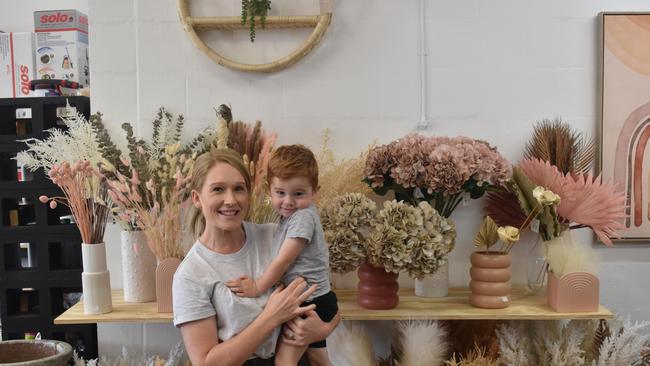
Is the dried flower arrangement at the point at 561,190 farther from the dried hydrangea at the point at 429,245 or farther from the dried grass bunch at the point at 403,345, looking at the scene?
A: the dried grass bunch at the point at 403,345

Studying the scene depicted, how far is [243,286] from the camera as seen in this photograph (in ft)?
4.78

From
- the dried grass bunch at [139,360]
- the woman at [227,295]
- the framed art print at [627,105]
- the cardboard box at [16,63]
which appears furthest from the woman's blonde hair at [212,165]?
the cardboard box at [16,63]

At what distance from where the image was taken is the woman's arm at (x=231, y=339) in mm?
1395

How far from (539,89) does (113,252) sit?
186 cm

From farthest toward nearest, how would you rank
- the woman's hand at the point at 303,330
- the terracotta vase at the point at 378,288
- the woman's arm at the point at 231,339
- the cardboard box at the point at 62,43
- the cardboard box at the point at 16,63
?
the cardboard box at the point at 16,63 → the cardboard box at the point at 62,43 → the terracotta vase at the point at 378,288 → the woman's hand at the point at 303,330 → the woman's arm at the point at 231,339

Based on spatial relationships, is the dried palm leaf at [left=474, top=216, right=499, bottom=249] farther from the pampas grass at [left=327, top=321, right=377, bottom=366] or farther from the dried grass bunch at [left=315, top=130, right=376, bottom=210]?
the pampas grass at [left=327, top=321, right=377, bottom=366]

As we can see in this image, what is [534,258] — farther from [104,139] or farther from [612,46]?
[104,139]

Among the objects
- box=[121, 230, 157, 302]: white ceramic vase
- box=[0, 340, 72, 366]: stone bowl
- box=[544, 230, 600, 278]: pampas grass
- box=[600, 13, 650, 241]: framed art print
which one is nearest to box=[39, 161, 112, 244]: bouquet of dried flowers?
box=[121, 230, 157, 302]: white ceramic vase

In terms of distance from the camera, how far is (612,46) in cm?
217

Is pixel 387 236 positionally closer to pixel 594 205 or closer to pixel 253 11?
pixel 594 205

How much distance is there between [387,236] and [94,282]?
1.03 meters

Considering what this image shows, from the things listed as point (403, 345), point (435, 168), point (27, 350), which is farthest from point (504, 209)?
point (27, 350)

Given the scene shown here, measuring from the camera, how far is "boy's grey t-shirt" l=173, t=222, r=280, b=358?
1.41 metres

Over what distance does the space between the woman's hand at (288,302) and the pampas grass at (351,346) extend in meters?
0.42
